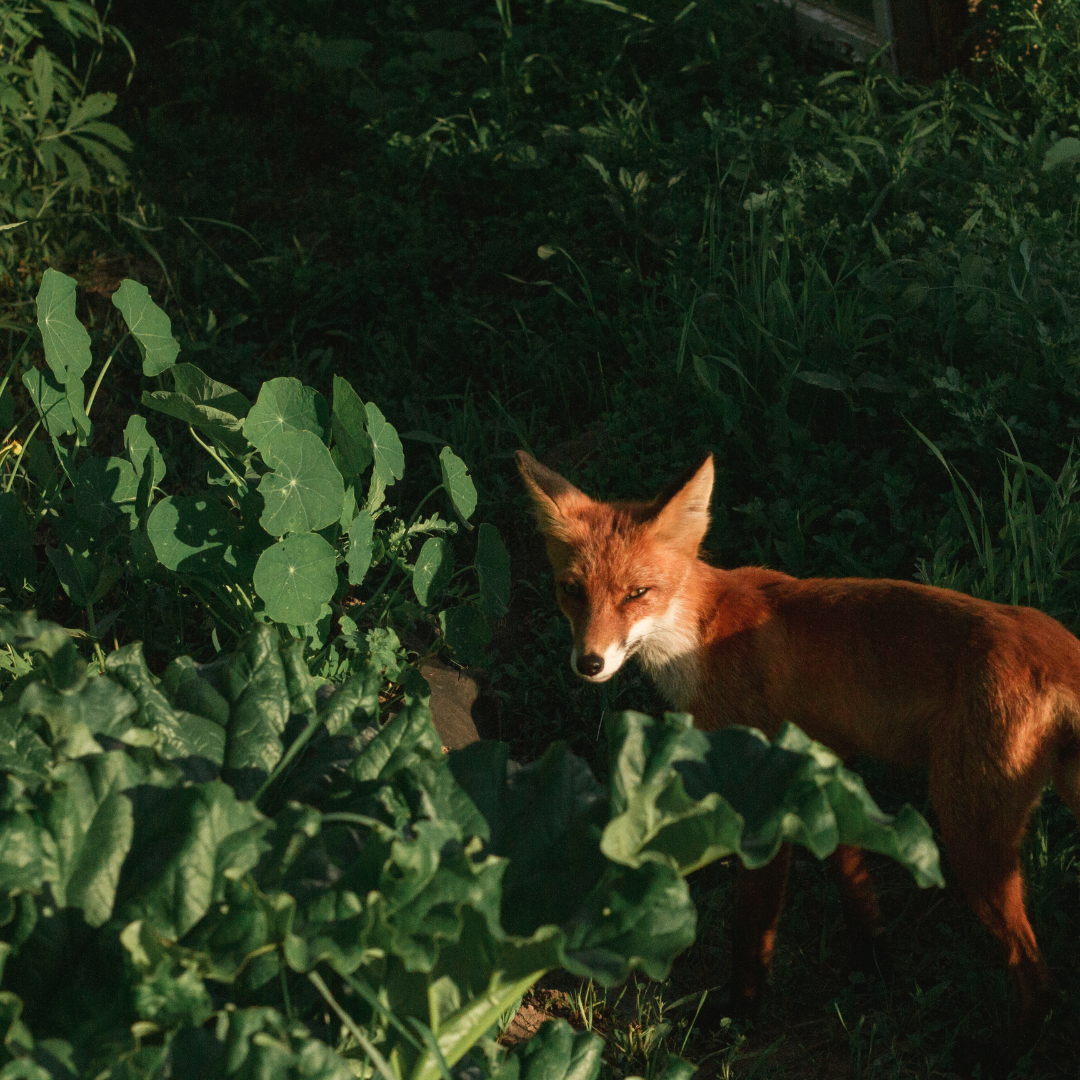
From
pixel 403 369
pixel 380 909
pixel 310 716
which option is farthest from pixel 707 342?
pixel 380 909

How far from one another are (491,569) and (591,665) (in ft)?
2.24

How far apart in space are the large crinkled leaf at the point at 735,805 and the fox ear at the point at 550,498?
63.3 inches

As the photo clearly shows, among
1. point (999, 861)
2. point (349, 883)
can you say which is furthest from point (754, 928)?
point (349, 883)

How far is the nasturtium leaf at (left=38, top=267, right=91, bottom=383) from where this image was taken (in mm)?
Answer: 3750

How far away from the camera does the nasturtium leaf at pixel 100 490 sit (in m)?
3.65

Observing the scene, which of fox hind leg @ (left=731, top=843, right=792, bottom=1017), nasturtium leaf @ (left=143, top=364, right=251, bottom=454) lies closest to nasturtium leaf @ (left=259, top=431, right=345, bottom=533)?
nasturtium leaf @ (left=143, top=364, right=251, bottom=454)

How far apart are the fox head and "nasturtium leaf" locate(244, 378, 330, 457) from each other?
68cm

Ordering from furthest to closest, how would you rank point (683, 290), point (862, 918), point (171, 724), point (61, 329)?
point (683, 290) < point (61, 329) < point (862, 918) < point (171, 724)

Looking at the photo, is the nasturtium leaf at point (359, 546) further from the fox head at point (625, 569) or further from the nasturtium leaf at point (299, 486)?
the fox head at point (625, 569)

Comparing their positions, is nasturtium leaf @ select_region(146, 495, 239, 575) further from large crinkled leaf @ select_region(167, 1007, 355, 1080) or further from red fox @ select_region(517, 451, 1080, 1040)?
large crinkled leaf @ select_region(167, 1007, 355, 1080)

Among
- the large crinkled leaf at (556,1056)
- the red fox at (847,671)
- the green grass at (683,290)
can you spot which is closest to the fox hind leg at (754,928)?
the red fox at (847,671)

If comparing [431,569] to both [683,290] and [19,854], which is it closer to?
[19,854]

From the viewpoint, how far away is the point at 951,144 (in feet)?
18.3

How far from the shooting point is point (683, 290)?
522cm
